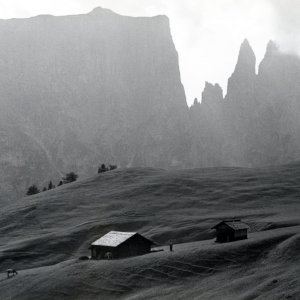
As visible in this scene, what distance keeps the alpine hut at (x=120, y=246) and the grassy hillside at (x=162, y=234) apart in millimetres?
3325

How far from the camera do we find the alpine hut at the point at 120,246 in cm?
6275

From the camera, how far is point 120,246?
6291cm

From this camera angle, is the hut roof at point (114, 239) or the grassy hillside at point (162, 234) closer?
the grassy hillside at point (162, 234)

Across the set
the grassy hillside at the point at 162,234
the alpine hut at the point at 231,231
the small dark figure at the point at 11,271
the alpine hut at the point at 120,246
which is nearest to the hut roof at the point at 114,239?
the alpine hut at the point at 120,246

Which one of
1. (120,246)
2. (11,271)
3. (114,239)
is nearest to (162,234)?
(114,239)

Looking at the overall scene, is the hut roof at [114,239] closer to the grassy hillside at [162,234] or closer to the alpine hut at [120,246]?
the alpine hut at [120,246]

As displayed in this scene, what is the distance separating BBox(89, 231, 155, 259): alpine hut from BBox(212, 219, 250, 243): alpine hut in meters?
8.35

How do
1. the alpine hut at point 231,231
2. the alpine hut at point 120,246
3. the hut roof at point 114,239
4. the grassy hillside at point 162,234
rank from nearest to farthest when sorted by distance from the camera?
the grassy hillside at point 162,234
the alpine hut at point 120,246
the hut roof at point 114,239
the alpine hut at point 231,231

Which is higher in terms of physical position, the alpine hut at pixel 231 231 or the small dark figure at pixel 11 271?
the alpine hut at pixel 231 231

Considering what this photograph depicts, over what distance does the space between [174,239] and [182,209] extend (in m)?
17.7

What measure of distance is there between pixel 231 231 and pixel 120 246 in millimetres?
12467

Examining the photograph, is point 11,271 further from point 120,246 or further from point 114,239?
point 120,246

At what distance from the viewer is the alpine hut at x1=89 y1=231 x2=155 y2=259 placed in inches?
2470

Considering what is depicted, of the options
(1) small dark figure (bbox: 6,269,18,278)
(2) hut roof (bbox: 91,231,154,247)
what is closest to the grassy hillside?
(1) small dark figure (bbox: 6,269,18,278)
